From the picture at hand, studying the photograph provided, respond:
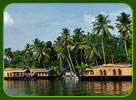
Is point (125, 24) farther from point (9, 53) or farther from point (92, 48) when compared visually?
point (9, 53)

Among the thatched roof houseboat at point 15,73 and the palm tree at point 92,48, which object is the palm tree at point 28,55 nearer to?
the thatched roof houseboat at point 15,73

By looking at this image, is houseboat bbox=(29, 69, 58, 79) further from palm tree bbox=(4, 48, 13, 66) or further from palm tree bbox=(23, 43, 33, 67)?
palm tree bbox=(4, 48, 13, 66)

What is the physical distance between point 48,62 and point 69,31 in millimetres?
10455

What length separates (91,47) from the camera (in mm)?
35094

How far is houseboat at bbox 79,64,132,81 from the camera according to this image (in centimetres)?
2652

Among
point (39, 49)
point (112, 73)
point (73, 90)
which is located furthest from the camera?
point (39, 49)

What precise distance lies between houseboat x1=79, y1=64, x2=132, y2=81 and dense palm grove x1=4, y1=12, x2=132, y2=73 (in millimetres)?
2664

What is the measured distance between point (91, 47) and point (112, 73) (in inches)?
317

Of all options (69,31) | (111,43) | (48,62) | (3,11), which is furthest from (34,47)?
(3,11)

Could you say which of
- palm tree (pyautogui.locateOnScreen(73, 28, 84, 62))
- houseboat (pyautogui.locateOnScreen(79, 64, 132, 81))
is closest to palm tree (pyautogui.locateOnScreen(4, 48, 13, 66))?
palm tree (pyautogui.locateOnScreen(73, 28, 84, 62))

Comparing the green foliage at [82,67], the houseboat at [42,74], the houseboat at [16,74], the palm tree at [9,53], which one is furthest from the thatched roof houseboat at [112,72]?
the palm tree at [9,53]

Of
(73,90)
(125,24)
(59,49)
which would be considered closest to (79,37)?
(59,49)

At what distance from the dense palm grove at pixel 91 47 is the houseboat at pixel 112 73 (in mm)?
2664

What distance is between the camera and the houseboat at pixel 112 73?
1044 inches
